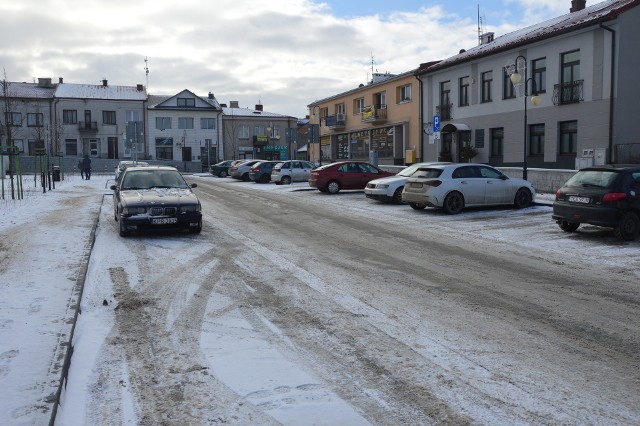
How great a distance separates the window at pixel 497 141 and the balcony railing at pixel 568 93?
4513mm

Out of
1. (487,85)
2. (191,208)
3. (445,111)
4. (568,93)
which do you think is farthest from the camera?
(445,111)

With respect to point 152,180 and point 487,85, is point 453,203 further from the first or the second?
point 487,85

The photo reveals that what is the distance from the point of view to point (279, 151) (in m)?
77.9

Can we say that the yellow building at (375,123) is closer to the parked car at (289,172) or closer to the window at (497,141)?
the parked car at (289,172)

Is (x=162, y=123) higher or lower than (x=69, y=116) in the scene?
lower

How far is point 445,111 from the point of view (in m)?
36.3

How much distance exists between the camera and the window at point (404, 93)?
40.6 metres

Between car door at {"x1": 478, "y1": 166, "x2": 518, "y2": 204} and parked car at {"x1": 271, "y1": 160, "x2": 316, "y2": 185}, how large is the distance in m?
17.3

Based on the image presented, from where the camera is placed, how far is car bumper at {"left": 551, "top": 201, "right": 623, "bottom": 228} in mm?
11539

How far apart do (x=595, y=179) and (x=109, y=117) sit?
2541 inches

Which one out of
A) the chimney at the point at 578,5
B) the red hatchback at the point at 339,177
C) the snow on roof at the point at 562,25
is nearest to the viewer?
the snow on roof at the point at 562,25

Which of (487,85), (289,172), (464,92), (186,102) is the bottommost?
(289,172)

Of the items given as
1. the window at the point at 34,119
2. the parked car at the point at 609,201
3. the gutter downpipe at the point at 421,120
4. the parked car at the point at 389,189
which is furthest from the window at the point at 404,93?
the window at the point at 34,119

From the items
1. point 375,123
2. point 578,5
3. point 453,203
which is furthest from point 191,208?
point 375,123
